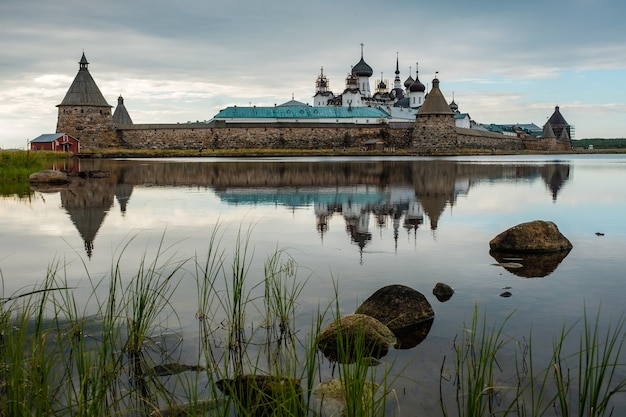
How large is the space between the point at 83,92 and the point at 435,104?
1336 inches

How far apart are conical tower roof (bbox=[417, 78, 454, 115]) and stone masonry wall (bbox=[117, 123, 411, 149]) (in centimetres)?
469

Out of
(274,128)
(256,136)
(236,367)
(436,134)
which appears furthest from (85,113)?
(236,367)

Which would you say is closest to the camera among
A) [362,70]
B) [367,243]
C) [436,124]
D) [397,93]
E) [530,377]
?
[530,377]

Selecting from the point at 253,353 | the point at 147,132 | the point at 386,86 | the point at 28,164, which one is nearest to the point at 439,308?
the point at 253,353

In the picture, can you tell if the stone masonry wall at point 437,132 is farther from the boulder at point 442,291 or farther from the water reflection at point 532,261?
the boulder at point 442,291

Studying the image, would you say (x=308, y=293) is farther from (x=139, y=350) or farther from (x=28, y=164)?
(x=28, y=164)

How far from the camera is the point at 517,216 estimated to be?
42.0ft

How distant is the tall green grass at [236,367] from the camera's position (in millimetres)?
2910

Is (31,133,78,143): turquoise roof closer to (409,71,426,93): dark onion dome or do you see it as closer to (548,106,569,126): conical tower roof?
(409,71,426,93): dark onion dome

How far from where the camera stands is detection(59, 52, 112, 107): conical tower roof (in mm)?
56156

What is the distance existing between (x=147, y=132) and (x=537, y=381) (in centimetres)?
5939

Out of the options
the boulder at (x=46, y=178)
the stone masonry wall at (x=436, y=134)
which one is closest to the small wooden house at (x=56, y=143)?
the stone masonry wall at (x=436, y=134)

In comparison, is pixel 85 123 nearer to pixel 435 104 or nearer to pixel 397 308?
pixel 435 104

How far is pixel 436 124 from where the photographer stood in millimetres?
58938
